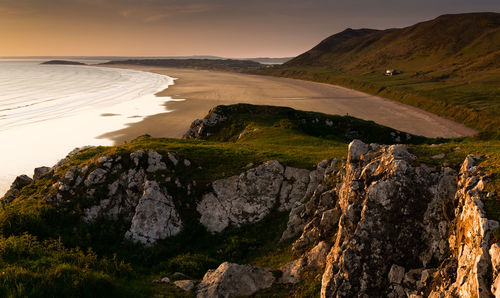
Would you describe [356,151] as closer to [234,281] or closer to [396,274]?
[396,274]

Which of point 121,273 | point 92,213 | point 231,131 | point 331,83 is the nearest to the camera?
point 121,273

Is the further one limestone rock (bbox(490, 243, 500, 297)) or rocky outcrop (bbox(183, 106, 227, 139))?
rocky outcrop (bbox(183, 106, 227, 139))

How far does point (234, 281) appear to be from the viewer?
1470 cm

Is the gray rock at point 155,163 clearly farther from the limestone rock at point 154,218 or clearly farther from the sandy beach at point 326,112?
the sandy beach at point 326,112

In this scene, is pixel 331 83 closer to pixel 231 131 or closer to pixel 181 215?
pixel 231 131

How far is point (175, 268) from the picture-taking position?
18.2m

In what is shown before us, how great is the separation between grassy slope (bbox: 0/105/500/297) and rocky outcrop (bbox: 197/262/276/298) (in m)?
1.01

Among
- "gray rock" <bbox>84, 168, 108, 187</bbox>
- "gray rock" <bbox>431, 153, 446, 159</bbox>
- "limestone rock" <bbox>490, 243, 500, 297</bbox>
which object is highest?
"gray rock" <bbox>431, 153, 446, 159</bbox>

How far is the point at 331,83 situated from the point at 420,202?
616 ft

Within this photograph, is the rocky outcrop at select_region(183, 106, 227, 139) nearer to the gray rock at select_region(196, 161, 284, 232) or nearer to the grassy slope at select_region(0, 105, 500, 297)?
the grassy slope at select_region(0, 105, 500, 297)

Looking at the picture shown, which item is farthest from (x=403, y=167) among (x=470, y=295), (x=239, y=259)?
(x=239, y=259)

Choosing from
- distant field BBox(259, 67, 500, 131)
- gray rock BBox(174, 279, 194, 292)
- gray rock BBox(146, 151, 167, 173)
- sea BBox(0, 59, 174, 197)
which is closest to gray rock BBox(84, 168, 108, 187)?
gray rock BBox(146, 151, 167, 173)

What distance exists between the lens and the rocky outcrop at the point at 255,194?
22.0 m

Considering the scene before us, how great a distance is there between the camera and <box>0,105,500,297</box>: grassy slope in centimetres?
1295
